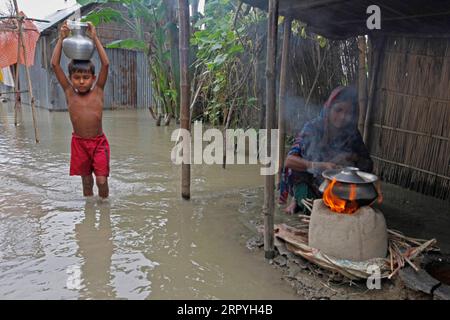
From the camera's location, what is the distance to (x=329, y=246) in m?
2.89

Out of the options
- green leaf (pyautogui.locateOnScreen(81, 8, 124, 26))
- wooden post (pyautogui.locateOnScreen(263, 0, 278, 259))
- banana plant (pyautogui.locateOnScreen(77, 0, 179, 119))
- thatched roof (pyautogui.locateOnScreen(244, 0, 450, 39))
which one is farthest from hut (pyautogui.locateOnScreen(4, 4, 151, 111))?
wooden post (pyautogui.locateOnScreen(263, 0, 278, 259))

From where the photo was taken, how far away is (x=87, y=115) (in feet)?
14.3

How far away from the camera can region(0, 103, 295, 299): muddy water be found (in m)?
2.78

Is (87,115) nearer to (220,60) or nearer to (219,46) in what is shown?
(220,60)

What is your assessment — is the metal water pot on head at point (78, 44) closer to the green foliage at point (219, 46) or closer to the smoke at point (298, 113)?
the green foliage at point (219, 46)

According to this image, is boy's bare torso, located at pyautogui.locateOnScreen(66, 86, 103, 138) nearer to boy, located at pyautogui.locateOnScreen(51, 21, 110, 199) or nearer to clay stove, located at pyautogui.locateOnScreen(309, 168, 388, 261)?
boy, located at pyautogui.locateOnScreen(51, 21, 110, 199)

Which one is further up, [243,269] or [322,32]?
[322,32]

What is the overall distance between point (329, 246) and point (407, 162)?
281 cm

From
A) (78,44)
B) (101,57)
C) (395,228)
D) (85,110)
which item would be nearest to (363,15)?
(395,228)

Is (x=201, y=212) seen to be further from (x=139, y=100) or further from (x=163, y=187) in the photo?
(x=139, y=100)

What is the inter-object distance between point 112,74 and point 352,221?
12849mm

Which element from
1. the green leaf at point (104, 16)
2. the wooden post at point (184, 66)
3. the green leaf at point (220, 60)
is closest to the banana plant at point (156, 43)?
the green leaf at point (104, 16)

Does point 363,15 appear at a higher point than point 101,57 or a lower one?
higher
